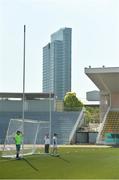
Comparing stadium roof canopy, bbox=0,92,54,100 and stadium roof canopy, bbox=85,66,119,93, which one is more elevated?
stadium roof canopy, bbox=85,66,119,93

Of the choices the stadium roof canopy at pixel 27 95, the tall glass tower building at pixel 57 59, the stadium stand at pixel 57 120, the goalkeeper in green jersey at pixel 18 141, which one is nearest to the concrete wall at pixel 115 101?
the stadium stand at pixel 57 120

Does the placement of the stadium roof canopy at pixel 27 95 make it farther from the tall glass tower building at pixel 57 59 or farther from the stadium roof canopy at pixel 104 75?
the tall glass tower building at pixel 57 59

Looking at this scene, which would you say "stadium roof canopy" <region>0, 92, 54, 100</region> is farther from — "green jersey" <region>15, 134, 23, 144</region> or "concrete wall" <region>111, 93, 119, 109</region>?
"green jersey" <region>15, 134, 23, 144</region>

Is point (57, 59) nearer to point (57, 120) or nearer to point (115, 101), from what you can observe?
point (57, 120)

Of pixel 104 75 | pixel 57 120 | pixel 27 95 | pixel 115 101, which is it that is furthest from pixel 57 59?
pixel 27 95

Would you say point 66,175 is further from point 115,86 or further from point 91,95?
point 91,95

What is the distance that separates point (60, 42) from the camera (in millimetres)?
39656

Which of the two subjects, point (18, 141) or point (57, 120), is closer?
point (18, 141)

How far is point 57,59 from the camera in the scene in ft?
122

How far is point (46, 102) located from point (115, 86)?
1259 cm

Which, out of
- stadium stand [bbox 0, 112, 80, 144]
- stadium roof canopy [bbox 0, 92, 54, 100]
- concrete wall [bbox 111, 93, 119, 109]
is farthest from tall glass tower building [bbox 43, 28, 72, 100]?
stadium roof canopy [bbox 0, 92, 54, 100]

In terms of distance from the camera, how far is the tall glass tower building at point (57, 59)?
3603 centimetres

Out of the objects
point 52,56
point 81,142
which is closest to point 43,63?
point 52,56

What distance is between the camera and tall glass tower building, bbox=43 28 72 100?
36.0 metres
